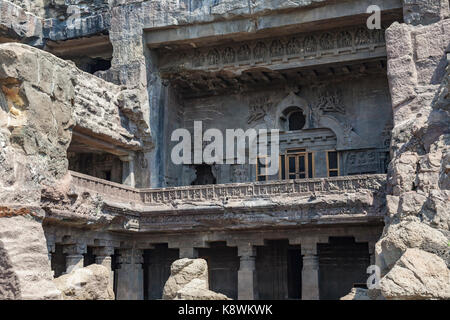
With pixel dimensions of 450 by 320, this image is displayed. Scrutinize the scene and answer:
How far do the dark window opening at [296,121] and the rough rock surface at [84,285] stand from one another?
1104cm

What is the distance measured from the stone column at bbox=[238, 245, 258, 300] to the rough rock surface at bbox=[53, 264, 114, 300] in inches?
255

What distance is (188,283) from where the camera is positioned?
10.1m

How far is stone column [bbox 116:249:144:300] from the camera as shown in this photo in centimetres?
1677

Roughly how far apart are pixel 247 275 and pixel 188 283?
6.11 metres

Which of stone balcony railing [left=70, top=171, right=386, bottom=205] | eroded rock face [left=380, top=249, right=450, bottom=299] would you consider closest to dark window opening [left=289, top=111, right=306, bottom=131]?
stone balcony railing [left=70, top=171, right=386, bottom=205]

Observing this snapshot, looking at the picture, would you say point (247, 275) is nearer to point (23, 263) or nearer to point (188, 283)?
point (188, 283)

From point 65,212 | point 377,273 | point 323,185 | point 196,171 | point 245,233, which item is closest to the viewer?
point 377,273

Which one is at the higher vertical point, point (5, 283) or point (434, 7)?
point (434, 7)

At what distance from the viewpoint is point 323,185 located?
48.2 feet

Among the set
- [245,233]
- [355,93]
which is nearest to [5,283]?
[245,233]

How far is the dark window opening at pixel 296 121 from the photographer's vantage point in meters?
19.6

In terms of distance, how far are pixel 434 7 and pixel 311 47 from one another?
388 cm

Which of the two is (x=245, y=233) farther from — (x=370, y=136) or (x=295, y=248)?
(x=370, y=136)

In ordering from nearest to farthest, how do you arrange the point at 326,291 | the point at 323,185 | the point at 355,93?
the point at 323,185 < the point at 326,291 < the point at 355,93
